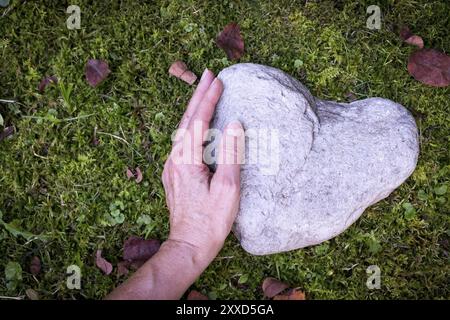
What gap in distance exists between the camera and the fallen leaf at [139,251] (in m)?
3.42

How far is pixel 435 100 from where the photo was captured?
142 inches

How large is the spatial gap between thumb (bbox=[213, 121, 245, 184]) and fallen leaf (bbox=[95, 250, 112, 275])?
3.76 feet

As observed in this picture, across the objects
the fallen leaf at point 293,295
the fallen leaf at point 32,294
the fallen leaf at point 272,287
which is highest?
the fallen leaf at point 32,294

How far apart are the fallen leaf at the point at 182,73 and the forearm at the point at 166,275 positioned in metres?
1.22

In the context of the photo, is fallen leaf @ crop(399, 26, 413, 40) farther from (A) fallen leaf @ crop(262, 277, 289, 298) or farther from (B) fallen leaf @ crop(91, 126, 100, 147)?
(B) fallen leaf @ crop(91, 126, 100, 147)

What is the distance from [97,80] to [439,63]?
241cm

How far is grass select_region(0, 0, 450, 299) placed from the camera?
11.4 feet

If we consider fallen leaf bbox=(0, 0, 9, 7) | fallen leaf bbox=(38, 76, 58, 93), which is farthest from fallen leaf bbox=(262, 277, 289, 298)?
fallen leaf bbox=(0, 0, 9, 7)

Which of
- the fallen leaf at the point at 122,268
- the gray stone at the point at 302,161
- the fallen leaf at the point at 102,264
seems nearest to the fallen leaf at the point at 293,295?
the gray stone at the point at 302,161

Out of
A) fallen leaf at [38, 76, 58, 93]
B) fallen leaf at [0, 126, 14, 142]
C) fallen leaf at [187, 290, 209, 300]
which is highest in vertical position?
fallen leaf at [38, 76, 58, 93]

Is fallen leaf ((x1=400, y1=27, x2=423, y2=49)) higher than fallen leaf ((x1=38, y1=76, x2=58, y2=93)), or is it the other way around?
fallen leaf ((x1=38, y1=76, x2=58, y2=93))

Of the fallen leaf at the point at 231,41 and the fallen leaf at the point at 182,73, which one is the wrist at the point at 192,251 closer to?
the fallen leaf at the point at 182,73
